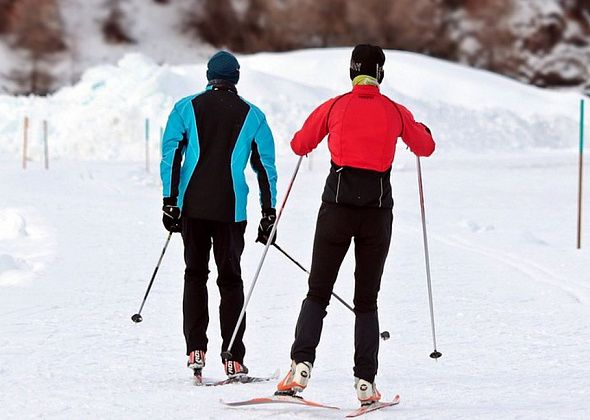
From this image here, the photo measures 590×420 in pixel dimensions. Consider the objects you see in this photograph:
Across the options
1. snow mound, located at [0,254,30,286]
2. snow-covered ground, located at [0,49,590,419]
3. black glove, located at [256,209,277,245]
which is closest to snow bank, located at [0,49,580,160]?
snow-covered ground, located at [0,49,590,419]

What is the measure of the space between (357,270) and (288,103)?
3375 cm

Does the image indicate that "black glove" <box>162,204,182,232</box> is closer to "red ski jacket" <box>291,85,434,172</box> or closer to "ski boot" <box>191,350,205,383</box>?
"ski boot" <box>191,350,205,383</box>

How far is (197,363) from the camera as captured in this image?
4.94 metres

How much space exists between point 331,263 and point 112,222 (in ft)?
29.9

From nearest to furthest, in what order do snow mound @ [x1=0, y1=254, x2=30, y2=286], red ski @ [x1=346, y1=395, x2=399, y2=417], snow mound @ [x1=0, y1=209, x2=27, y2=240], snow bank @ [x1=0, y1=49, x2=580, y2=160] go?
red ski @ [x1=346, y1=395, x2=399, y2=417], snow mound @ [x1=0, y1=254, x2=30, y2=286], snow mound @ [x1=0, y1=209, x2=27, y2=240], snow bank @ [x1=0, y1=49, x2=580, y2=160]

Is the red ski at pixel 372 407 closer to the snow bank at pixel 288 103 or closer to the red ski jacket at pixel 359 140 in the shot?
the red ski jacket at pixel 359 140

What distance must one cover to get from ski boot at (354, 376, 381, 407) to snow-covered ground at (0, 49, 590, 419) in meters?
0.09

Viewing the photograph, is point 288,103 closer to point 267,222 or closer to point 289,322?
point 289,322

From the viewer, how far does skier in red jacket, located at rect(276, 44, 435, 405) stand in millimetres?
4211

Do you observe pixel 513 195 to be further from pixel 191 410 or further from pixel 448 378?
pixel 191 410

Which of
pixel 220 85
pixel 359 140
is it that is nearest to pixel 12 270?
pixel 220 85

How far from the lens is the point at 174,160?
4.76m

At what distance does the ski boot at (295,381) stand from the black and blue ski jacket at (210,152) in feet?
2.90

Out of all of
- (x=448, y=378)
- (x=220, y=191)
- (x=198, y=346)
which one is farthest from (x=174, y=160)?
(x=448, y=378)
